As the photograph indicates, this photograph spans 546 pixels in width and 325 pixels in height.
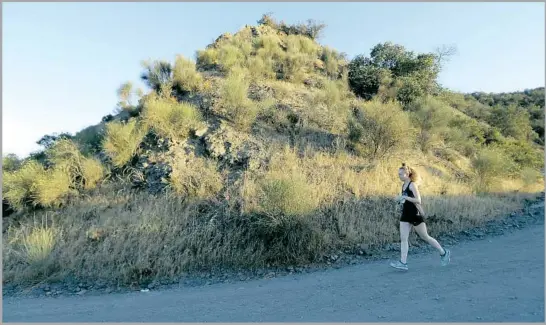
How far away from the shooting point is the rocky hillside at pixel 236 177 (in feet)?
23.7

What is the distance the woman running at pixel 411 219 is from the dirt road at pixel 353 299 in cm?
21

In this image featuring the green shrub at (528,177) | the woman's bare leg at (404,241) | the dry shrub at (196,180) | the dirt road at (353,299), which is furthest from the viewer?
the green shrub at (528,177)

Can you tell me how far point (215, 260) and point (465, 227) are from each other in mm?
6408

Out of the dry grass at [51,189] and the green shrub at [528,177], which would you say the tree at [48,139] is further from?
the green shrub at [528,177]

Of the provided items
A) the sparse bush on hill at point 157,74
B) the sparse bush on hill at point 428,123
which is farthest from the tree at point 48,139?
the sparse bush on hill at point 428,123

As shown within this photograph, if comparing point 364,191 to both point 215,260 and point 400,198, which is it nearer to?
point 400,198

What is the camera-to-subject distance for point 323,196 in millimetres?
9203

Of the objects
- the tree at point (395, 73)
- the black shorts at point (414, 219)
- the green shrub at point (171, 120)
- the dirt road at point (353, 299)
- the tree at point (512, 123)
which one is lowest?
the dirt road at point (353, 299)

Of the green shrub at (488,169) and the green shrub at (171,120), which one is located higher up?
the green shrub at (171,120)

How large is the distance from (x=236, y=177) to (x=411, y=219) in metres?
5.17

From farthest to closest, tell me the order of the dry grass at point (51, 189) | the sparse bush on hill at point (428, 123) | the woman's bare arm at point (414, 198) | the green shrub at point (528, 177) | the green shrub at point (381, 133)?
the sparse bush on hill at point (428, 123) < the green shrub at point (528, 177) < the green shrub at point (381, 133) < the dry grass at point (51, 189) < the woman's bare arm at point (414, 198)

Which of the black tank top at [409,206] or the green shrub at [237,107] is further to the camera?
the green shrub at [237,107]

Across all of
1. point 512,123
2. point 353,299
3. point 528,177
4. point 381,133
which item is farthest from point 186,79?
point 512,123

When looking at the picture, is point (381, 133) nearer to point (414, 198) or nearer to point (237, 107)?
point (237, 107)
